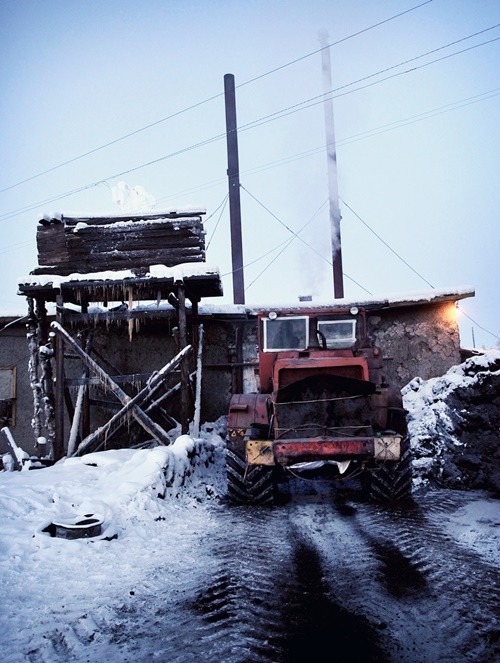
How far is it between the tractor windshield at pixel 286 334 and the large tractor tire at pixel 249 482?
2.06m

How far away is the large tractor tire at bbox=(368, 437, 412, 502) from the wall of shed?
5.29 metres

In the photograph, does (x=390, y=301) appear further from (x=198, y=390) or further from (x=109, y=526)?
(x=109, y=526)

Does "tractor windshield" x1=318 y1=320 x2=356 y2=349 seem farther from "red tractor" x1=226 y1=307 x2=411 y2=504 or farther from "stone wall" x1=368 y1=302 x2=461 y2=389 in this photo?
"stone wall" x1=368 y1=302 x2=461 y2=389

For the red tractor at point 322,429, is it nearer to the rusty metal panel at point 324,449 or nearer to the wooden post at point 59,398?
the rusty metal panel at point 324,449

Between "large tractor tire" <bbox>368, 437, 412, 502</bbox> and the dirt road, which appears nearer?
the dirt road

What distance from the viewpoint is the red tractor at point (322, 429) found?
5840 millimetres

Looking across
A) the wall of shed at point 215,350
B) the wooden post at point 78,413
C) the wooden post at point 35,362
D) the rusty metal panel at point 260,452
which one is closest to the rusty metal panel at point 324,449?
the rusty metal panel at point 260,452

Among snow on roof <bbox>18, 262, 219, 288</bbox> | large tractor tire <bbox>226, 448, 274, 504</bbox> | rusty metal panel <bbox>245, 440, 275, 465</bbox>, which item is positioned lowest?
large tractor tire <bbox>226, 448, 274, 504</bbox>

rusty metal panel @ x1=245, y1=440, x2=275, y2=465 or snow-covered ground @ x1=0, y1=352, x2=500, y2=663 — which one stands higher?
rusty metal panel @ x1=245, y1=440, x2=275, y2=465

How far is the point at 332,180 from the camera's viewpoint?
17438 millimetres

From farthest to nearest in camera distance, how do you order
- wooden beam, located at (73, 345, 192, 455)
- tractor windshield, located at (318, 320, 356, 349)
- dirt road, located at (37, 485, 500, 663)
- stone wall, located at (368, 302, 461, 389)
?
1. stone wall, located at (368, 302, 461, 389)
2. wooden beam, located at (73, 345, 192, 455)
3. tractor windshield, located at (318, 320, 356, 349)
4. dirt road, located at (37, 485, 500, 663)

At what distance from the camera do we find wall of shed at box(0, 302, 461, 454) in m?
11.5

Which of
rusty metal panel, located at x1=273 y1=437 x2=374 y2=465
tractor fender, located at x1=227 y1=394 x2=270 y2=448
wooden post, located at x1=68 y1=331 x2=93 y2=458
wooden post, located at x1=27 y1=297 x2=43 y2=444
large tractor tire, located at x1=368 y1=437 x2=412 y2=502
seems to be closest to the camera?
rusty metal panel, located at x1=273 y1=437 x2=374 y2=465

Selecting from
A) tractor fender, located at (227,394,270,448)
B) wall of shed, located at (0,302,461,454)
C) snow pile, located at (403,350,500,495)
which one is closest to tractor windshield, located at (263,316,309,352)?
tractor fender, located at (227,394,270,448)
